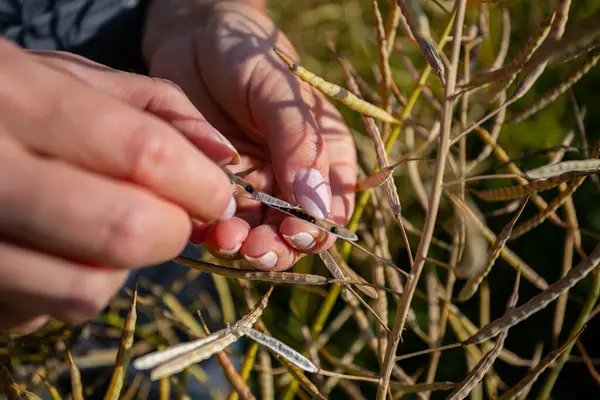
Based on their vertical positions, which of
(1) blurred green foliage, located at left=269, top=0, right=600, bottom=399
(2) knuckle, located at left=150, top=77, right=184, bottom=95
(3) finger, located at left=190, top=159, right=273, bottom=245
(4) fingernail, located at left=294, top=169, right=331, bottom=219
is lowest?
(1) blurred green foliage, located at left=269, top=0, right=600, bottom=399

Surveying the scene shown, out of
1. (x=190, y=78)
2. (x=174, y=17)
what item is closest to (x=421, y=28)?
(x=190, y=78)

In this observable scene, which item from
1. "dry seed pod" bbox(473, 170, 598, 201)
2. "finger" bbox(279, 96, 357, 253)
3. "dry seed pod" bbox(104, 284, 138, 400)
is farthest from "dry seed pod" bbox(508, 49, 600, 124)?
"dry seed pod" bbox(104, 284, 138, 400)

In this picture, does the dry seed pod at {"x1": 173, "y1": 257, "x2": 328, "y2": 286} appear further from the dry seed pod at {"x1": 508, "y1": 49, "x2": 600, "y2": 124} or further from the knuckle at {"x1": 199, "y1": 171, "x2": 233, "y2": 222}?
the dry seed pod at {"x1": 508, "y1": 49, "x2": 600, "y2": 124}

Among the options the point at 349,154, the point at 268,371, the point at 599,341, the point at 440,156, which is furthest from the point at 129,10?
the point at 599,341

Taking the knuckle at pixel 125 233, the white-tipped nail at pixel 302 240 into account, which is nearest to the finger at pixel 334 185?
the white-tipped nail at pixel 302 240

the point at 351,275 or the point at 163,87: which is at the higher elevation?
the point at 163,87

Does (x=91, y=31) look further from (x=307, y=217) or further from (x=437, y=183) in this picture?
(x=437, y=183)
